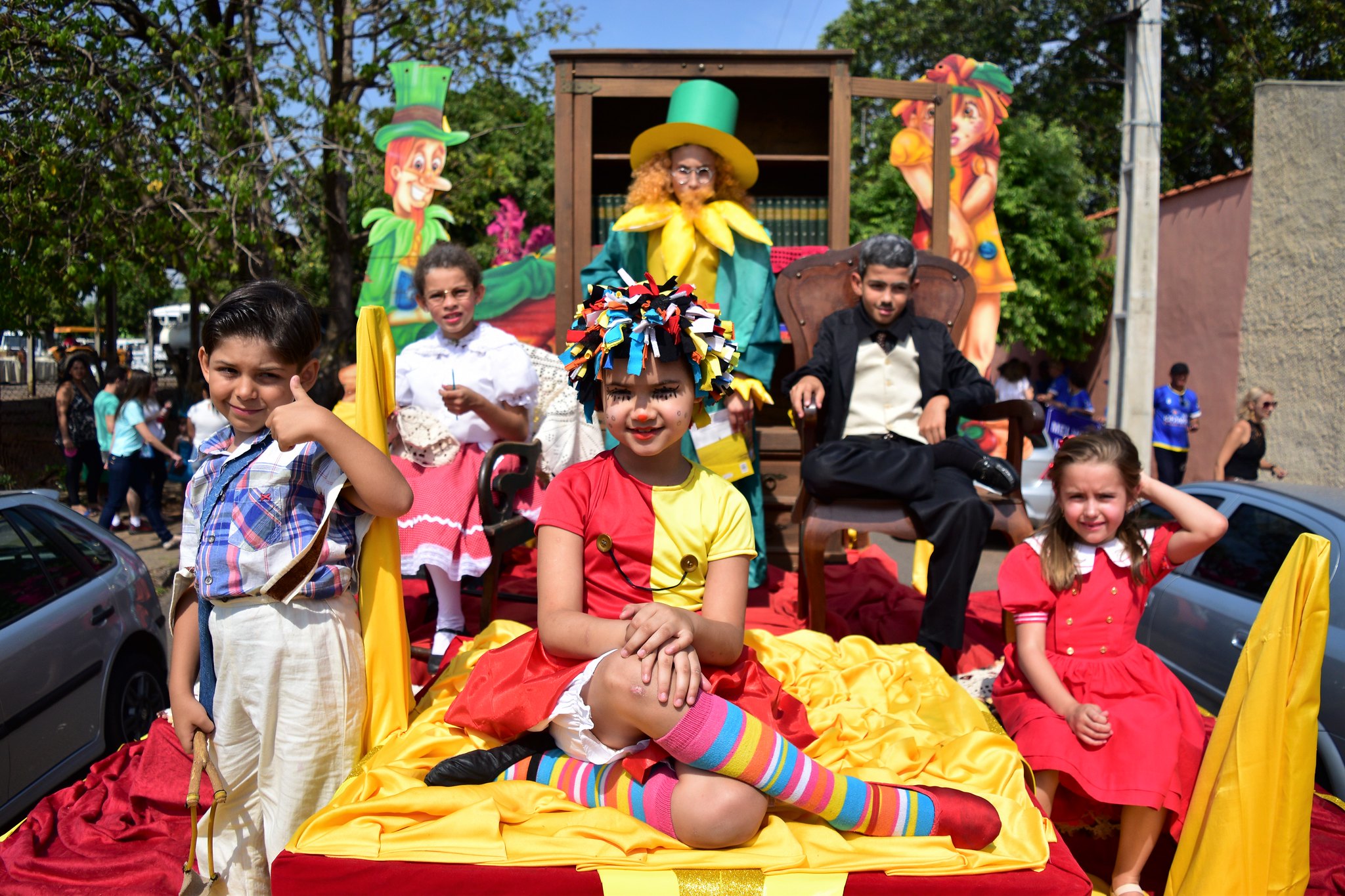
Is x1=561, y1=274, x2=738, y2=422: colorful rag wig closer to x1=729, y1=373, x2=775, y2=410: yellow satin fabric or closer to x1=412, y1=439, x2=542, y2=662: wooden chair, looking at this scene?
x1=412, y1=439, x2=542, y2=662: wooden chair

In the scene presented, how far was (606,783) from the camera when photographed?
83.5 inches

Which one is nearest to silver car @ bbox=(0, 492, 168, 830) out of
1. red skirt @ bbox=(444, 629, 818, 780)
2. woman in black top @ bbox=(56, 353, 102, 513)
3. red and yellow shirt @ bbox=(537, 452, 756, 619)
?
red skirt @ bbox=(444, 629, 818, 780)

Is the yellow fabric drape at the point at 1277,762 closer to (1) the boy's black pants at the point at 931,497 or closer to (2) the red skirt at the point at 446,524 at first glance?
(1) the boy's black pants at the point at 931,497

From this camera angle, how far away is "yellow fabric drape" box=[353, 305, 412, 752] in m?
2.29

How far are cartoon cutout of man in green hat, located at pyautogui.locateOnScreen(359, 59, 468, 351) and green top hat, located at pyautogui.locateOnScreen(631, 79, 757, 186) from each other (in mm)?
3823

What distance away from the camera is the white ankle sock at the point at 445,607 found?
3.51 meters

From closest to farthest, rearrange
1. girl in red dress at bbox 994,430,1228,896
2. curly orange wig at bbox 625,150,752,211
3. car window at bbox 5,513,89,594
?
girl in red dress at bbox 994,430,1228,896 → car window at bbox 5,513,89,594 → curly orange wig at bbox 625,150,752,211

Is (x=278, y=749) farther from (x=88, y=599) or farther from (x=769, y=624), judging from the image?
(x=769, y=624)

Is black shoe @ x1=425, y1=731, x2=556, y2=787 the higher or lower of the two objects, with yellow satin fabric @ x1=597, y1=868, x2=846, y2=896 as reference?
higher

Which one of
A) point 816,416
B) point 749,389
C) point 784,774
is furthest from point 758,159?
point 784,774

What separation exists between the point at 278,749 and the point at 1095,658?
6.61ft

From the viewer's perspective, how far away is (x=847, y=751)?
2.45 metres

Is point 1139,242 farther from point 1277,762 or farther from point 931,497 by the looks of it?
point 1277,762

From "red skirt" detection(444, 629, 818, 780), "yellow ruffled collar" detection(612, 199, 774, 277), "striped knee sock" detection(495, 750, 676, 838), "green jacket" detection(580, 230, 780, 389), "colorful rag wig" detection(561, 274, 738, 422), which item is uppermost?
"yellow ruffled collar" detection(612, 199, 774, 277)
